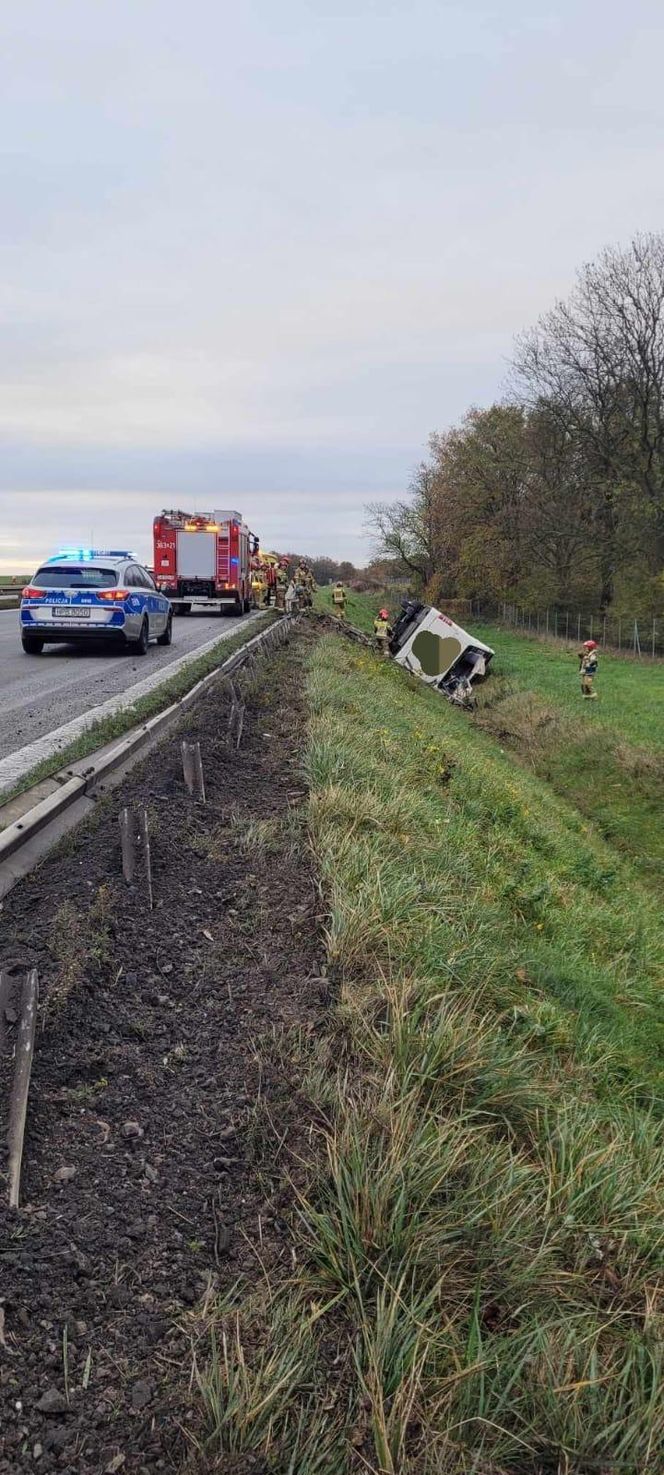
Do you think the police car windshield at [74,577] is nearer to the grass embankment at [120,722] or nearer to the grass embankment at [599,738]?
the grass embankment at [120,722]

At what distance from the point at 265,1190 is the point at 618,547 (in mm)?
38474

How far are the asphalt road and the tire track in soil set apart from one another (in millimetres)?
3376

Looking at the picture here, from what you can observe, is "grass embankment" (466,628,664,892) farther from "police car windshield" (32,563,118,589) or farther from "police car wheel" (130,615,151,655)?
"police car windshield" (32,563,118,589)

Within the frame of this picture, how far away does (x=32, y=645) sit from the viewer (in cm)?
1348

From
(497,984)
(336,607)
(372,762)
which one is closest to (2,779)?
(372,762)

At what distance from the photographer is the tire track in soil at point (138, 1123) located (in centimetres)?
182

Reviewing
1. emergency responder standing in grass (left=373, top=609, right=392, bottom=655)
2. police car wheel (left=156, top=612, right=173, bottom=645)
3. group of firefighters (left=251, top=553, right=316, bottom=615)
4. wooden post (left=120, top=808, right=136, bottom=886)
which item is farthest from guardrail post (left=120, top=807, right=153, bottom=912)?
group of firefighters (left=251, top=553, right=316, bottom=615)

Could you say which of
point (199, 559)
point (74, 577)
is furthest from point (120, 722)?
point (199, 559)

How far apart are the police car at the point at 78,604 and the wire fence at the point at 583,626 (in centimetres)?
2493

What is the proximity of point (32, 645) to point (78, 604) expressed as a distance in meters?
1.09

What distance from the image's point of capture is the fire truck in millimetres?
25188

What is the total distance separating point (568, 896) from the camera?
23.9ft

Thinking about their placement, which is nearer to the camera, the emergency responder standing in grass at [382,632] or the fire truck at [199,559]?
the emergency responder standing in grass at [382,632]

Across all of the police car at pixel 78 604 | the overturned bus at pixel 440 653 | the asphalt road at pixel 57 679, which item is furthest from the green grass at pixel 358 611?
the police car at pixel 78 604
